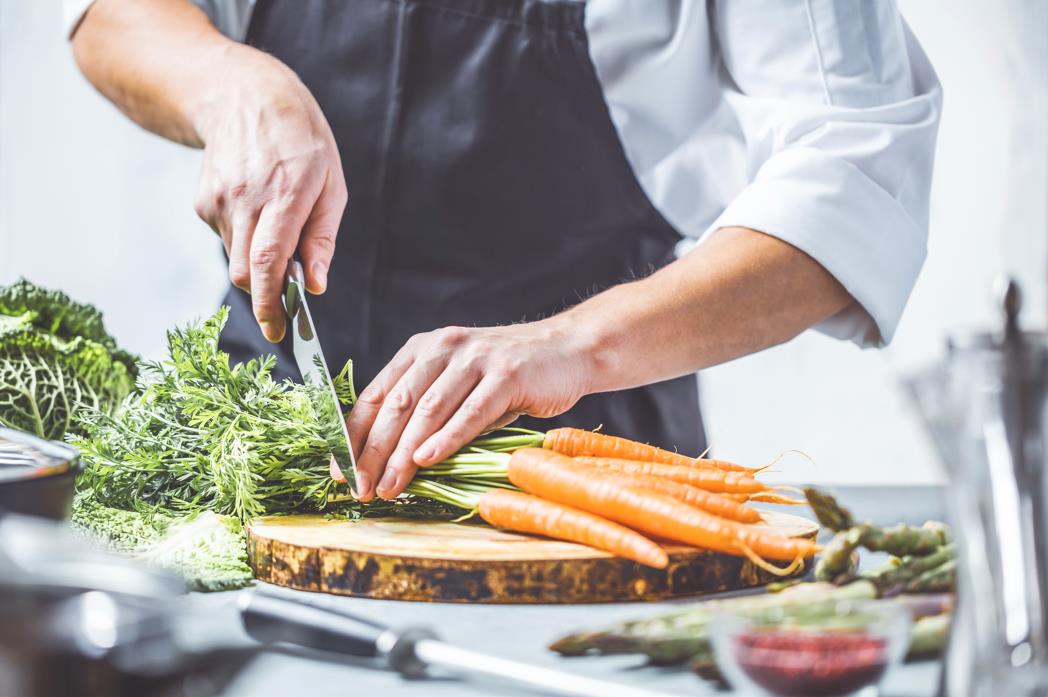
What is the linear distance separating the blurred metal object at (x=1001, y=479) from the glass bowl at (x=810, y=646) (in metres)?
0.07

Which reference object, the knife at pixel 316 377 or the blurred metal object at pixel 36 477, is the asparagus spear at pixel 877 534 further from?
the blurred metal object at pixel 36 477

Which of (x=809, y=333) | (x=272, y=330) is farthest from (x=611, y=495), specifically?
(x=809, y=333)

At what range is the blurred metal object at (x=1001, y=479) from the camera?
62 centimetres

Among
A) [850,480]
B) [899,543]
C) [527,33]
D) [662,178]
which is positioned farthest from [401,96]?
[850,480]

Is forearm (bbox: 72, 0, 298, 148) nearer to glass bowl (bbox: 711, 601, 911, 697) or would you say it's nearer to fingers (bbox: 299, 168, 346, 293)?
fingers (bbox: 299, 168, 346, 293)

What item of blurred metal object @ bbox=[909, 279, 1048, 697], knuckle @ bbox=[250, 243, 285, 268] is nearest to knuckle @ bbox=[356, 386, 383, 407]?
knuckle @ bbox=[250, 243, 285, 268]

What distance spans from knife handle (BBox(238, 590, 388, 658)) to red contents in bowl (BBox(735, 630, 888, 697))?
0.98ft

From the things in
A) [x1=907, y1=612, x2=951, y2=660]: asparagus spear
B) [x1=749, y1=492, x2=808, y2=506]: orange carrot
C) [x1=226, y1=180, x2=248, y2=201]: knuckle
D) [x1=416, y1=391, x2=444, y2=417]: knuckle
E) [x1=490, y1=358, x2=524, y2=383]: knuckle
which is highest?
[x1=226, y1=180, x2=248, y2=201]: knuckle

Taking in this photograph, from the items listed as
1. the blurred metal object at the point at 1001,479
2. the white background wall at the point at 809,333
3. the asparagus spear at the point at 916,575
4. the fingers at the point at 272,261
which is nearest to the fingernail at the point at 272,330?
the fingers at the point at 272,261

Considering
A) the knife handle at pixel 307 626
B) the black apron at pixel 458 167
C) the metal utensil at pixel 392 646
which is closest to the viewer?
the metal utensil at pixel 392 646

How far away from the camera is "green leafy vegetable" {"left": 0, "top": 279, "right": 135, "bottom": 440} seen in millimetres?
1648

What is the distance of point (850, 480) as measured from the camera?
4574 millimetres

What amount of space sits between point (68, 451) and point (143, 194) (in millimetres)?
3628

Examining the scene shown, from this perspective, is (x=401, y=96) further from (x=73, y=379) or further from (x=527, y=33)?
(x=73, y=379)
